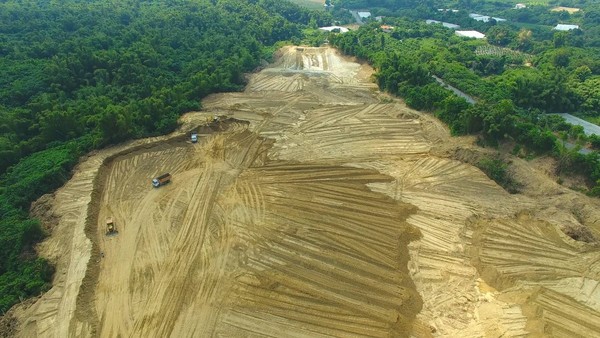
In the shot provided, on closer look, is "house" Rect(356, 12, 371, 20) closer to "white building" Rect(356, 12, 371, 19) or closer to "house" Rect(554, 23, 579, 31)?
"white building" Rect(356, 12, 371, 19)

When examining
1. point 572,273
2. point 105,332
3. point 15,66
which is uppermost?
point 15,66

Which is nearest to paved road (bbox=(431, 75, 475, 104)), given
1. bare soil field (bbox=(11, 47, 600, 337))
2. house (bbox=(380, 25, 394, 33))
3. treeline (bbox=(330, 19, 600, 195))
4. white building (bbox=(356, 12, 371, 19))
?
treeline (bbox=(330, 19, 600, 195))

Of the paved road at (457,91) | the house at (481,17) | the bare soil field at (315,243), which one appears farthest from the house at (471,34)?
the bare soil field at (315,243)

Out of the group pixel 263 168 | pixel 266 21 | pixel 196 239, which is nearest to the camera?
pixel 196 239

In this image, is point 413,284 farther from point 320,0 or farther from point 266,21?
point 320,0

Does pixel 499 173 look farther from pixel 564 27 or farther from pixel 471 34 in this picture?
pixel 564 27

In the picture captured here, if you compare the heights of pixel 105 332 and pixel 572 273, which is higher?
pixel 572 273

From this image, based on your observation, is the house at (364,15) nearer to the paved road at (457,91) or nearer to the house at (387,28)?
the house at (387,28)

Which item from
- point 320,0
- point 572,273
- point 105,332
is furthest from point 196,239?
point 320,0
